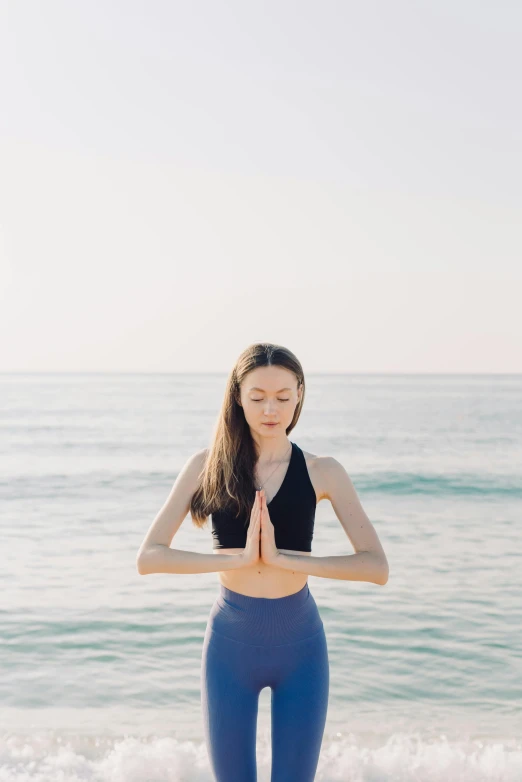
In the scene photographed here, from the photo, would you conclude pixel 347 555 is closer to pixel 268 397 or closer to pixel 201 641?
pixel 268 397

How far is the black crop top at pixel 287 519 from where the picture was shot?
306 centimetres

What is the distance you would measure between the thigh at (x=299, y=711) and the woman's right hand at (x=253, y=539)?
435mm

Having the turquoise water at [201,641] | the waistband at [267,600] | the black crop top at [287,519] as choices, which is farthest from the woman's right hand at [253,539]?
the turquoise water at [201,641]

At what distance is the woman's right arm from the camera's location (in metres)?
2.90

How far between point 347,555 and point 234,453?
59 cm

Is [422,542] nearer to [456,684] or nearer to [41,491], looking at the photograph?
[456,684]

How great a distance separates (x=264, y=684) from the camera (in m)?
3.09

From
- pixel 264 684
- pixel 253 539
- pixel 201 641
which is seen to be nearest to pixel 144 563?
pixel 253 539

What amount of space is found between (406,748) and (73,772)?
2.28 meters

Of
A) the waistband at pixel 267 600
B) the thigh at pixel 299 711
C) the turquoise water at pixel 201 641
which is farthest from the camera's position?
the turquoise water at pixel 201 641

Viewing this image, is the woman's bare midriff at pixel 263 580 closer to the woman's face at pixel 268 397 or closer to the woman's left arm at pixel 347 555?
the woman's left arm at pixel 347 555

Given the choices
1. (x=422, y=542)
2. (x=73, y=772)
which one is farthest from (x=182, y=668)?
(x=422, y=542)

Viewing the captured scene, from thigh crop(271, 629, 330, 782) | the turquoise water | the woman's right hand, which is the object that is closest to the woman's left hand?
the woman's right hand

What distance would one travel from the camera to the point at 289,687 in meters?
3.04
